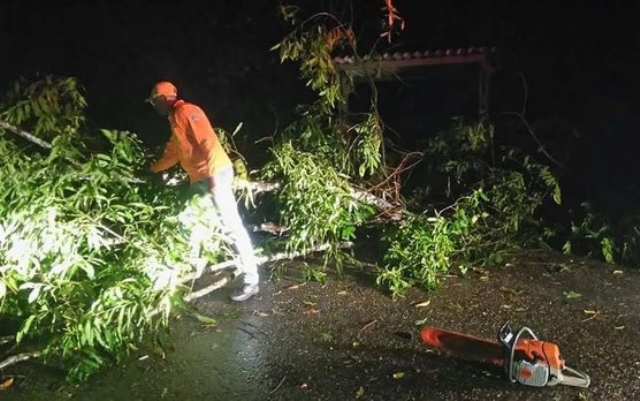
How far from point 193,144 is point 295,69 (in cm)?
560

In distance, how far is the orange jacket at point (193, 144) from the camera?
15.8ft

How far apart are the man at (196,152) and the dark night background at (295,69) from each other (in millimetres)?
2088

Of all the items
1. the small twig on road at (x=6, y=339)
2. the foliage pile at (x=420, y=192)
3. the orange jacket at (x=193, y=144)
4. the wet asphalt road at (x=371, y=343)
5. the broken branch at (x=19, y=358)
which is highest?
the orange jacket at (x=193, y=144)

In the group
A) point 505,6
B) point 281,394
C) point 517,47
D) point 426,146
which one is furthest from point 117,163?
point 505,6

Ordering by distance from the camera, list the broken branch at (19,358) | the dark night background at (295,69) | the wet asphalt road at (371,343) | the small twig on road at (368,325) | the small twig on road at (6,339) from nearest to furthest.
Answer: the wet asphalt road at (371,343) < the broken branch at (19,358) < the small twig on road at (6,339) < the small twig on road at (368,325) < the dark night background at (295,69)

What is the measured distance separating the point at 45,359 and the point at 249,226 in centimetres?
273

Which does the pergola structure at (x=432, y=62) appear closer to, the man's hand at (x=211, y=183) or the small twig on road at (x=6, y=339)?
the man's hand at (x=211, y=183)

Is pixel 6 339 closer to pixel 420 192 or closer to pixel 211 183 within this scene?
pixel 211 183

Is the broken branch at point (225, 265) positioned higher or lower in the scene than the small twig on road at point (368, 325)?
higher

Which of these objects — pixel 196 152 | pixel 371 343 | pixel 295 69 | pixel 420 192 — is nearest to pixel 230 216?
pixel 196 152

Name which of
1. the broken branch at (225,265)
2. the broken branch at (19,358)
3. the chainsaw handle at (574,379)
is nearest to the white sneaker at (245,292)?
the broken branch at (225,265)

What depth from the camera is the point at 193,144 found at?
15.9 ft

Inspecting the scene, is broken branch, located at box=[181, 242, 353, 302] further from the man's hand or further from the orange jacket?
the orange jacket

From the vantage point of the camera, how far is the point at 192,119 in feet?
15.7
